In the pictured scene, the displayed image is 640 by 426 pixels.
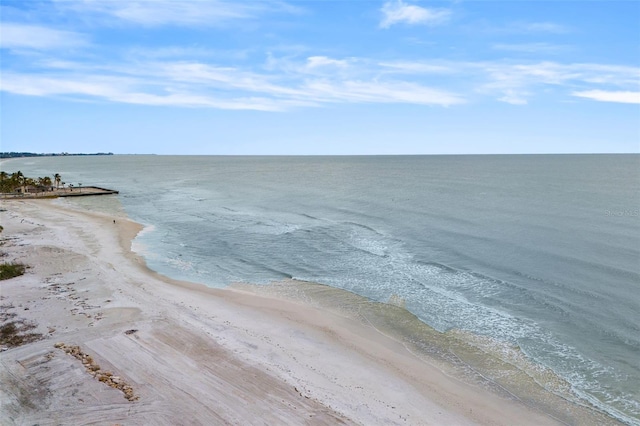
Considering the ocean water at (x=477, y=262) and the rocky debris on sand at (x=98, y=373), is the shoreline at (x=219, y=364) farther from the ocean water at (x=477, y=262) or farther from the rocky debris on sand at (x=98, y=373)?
the ocean water at (x=477, y=262)

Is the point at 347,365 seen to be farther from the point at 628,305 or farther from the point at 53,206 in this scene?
the point at 53,206

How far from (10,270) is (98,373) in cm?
1813

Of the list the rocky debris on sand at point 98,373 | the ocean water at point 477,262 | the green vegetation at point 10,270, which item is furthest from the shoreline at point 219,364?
the ocean water at point 477,262

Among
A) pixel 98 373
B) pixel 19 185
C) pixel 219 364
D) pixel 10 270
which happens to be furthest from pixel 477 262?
pixel 19 185

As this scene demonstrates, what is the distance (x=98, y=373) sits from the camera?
16.9 m

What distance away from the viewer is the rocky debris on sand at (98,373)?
1576 centimetres

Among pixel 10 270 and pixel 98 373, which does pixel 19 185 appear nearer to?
pixel 10 270

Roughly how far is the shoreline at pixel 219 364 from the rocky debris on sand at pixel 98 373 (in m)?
0.24

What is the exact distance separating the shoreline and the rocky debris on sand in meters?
0.24

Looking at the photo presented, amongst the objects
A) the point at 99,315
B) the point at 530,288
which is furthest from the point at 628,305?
the point at 99,315

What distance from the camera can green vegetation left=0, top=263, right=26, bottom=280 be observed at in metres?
29.0

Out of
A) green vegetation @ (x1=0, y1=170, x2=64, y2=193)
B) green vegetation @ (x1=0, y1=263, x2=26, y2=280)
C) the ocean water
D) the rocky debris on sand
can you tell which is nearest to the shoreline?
the rocky debris on sand

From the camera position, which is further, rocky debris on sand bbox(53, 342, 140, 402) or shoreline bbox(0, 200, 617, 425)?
rocky debris on sand bbox(53, 342, 140, 402)

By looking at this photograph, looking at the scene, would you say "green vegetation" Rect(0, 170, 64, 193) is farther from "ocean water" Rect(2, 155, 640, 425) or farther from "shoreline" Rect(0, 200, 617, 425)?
"shoreline" Rect(0, 200, 617, 425)
